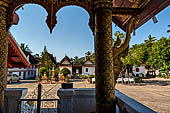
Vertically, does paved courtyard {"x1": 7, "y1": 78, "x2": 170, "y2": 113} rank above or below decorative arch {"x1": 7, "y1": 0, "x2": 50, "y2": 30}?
below

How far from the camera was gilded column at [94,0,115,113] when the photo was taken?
1.83 m

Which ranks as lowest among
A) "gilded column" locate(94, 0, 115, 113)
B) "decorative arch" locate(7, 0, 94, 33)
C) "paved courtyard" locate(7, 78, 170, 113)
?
"paved courtyard" locate(7, 78, 170, 113)

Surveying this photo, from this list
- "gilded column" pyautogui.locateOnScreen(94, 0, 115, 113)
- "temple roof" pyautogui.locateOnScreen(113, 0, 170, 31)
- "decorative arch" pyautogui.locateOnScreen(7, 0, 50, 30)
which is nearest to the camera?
"gilded column" pyautogui.locateOnScreen(94, 0, 115, 113)

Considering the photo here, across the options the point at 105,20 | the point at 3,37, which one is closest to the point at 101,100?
the point at 105,20

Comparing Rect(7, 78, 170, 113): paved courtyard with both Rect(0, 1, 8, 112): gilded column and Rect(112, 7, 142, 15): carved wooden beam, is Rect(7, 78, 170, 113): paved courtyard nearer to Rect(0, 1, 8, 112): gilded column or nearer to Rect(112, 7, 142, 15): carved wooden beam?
Rect(0, 1, 8, 112): gilded column

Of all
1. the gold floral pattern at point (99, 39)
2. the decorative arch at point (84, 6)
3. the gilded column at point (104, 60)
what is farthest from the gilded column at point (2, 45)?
the gilded column at point (104, 60)

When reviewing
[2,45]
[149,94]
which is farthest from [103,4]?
[149,94]

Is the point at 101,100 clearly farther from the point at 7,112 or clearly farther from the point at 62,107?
the point at 7,112

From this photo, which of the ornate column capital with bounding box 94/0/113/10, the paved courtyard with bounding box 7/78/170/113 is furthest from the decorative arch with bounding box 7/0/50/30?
the paved courtyard with bounding box 7/78/170/113

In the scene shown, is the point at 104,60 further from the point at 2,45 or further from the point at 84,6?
the point at 2,45

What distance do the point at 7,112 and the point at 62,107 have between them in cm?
139

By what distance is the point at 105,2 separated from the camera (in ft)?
6.71

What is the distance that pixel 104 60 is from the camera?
74.0 inches

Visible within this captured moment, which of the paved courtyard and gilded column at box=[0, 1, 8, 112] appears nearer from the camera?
gilded column at box=[0, 1, 8, 112]
